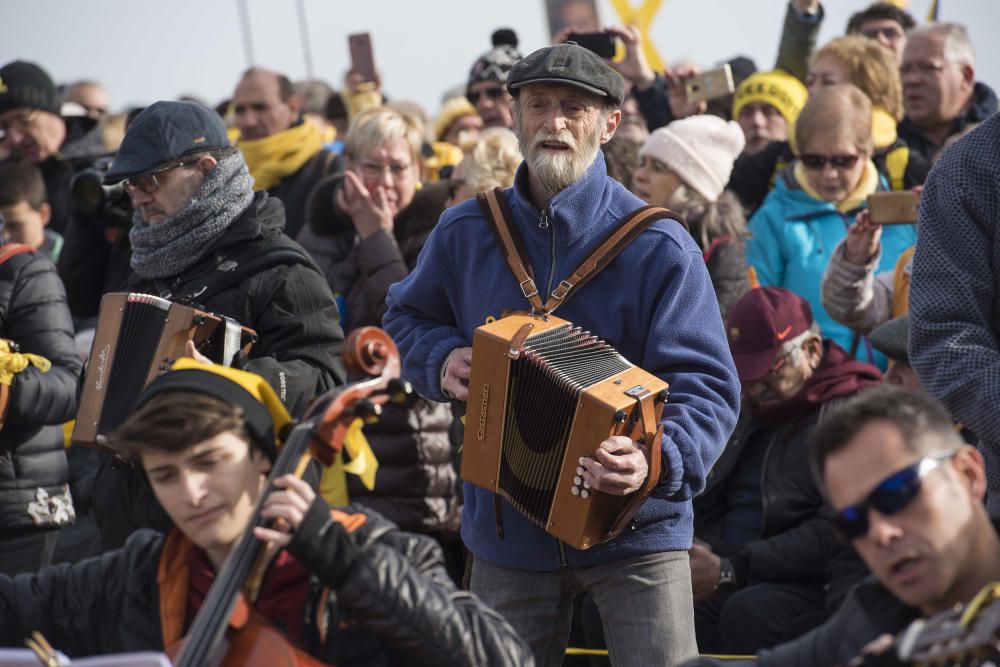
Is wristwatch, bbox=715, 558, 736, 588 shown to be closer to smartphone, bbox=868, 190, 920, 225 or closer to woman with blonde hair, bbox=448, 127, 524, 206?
smartphone, bbox=868, 190, 920, 225

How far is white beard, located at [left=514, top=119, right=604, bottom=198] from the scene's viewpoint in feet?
13.9

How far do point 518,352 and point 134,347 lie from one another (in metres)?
1.34

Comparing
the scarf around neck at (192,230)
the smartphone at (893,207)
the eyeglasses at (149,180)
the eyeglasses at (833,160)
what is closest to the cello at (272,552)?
the scarf around neck at (192,230)

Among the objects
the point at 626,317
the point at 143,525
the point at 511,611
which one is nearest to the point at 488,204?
the point at 626,317

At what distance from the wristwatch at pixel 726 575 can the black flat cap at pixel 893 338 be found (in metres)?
0.97

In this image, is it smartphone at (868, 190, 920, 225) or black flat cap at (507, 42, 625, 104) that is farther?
smartphone at (868, 190, 920, 225)

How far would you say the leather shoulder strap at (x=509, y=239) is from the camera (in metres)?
4.12

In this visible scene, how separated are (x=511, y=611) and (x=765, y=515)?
178 centimetres

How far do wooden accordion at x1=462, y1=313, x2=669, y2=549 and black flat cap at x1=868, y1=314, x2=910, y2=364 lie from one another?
177 centimetres

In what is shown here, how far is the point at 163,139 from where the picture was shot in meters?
4.89

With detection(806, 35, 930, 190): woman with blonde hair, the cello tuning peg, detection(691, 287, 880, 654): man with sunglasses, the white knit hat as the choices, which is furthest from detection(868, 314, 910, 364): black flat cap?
the cello tuning peg

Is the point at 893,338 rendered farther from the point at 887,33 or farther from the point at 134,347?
the point at 887,33

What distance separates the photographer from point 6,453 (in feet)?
17.8

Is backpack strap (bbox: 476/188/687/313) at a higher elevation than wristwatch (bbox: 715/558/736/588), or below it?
higher
